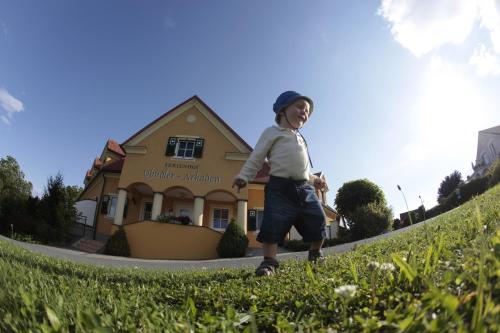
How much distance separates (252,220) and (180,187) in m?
4.61

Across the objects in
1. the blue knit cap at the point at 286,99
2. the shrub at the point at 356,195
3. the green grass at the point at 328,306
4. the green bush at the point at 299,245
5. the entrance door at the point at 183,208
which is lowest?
the green grass at the point at 328,306

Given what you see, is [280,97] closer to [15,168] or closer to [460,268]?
[460,268]

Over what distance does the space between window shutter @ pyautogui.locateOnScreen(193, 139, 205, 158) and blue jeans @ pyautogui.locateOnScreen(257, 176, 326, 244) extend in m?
14.8

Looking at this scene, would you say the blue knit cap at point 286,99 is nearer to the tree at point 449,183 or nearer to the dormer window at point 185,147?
the dormer window at point 185,147

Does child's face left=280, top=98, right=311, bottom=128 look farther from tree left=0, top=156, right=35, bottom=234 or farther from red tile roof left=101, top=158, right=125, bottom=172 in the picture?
red tile roof left=101, top=158, right=125, bottom=172

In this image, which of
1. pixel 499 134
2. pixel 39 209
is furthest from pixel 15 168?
pixel 499 134

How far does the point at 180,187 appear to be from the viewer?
1698 centimetres

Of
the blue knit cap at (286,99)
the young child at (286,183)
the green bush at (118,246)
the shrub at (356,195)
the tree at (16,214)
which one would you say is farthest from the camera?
the shrub at (356,195)

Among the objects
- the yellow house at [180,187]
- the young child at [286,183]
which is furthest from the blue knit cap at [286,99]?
the yellow house at [180,187]

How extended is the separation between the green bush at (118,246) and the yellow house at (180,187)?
1.46 feet

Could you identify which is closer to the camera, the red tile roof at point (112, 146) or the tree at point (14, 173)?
the red tile roof at point (112, 146)

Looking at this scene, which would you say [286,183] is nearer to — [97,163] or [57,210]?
[57,210]

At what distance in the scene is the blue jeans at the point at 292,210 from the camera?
2967 millimetres

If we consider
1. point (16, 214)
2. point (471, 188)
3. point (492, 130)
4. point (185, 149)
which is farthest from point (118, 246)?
point (492, 130)
